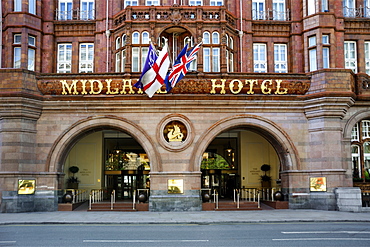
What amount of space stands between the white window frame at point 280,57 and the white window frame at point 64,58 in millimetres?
13465

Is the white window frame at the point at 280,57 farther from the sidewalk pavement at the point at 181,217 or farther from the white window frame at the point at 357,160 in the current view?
the sidewalk pavement at the point at 181,217

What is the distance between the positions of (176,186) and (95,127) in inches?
228

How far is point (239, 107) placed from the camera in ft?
78.5

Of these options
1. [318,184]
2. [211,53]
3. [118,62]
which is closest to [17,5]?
[118,62]

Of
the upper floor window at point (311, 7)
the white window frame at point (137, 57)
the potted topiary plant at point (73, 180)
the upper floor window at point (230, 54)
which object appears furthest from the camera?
the potted topiary plant at point (73, 180)

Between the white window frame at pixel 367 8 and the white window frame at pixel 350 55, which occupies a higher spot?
the white window frame at pixel 367 8

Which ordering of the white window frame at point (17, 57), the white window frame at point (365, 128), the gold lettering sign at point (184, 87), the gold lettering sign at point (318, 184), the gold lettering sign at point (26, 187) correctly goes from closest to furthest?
the gold lettering sign at point (26, 187), the gold lettering sign at point (318, 184), the gold lettering sign at point (184, 87), the white window frame at point (17, 57), the white window frame at point (365, 128)

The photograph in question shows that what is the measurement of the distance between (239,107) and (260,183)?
802 centimetres

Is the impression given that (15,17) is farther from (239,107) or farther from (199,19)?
(239,107)

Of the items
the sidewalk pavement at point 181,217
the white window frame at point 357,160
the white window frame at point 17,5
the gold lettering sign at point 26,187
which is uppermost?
the white window frame at point 17,5

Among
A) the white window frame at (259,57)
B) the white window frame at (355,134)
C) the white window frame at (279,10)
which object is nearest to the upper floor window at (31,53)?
the white window frame at (259,57)

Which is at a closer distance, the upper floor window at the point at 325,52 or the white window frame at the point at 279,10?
the upper floor window at the point at 325,52

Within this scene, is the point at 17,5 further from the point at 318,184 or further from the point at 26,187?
the point at 318,184

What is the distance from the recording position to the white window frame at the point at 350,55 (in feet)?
90.1
